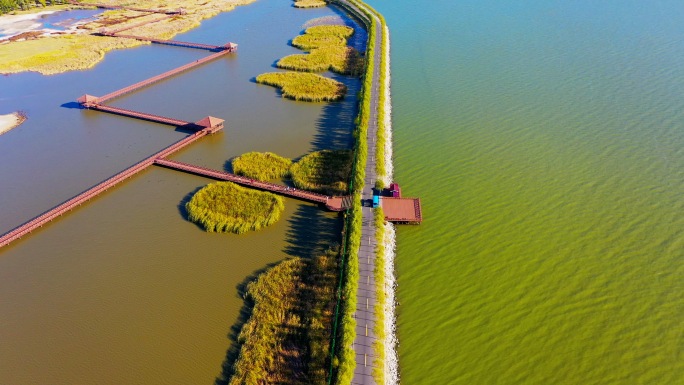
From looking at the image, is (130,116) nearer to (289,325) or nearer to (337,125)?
(337,125)

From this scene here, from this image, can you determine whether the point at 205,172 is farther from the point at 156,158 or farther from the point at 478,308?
the point at 478,308

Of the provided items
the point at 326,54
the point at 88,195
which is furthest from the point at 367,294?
the point at 326,54

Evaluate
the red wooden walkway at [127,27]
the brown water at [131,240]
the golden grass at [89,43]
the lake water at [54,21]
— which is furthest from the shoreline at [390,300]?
the lake water at [54,21]

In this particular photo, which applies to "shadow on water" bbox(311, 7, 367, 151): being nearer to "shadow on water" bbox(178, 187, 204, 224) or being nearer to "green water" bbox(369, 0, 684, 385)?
"green water" bbox(369, 0, 684, 385)

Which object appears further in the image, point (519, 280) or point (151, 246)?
point (151, 246)

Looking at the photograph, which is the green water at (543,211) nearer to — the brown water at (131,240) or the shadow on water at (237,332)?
the brown water at (131,240)

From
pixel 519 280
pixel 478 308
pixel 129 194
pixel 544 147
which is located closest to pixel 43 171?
pixel 129 194

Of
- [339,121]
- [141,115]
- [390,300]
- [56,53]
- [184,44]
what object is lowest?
[390,300]
